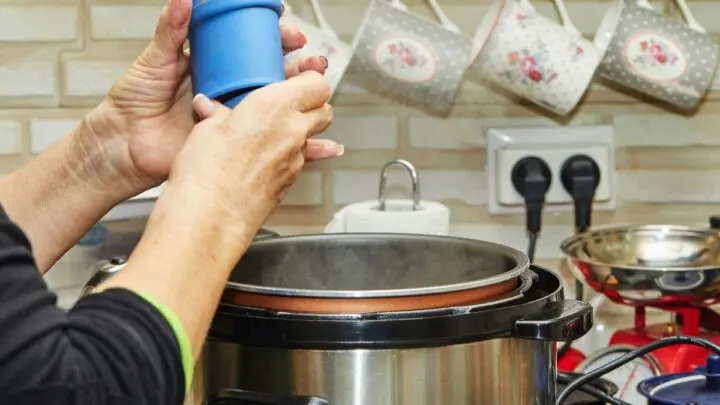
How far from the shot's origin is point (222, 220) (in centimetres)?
61

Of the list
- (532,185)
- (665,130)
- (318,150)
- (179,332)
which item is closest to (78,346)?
(179,332)

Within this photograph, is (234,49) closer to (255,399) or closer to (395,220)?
(255,399)

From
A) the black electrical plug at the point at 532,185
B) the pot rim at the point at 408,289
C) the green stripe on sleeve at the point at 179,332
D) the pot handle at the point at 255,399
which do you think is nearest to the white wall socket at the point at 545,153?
the black electrical plug at the point at 532,185

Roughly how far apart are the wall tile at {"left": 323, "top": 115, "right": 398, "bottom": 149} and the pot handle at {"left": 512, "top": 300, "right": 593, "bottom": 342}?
1.83 ft

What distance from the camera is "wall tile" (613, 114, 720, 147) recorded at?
4.20 ft

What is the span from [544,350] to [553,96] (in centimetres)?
52

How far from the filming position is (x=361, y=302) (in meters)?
0.70

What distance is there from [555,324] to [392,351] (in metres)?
0.12

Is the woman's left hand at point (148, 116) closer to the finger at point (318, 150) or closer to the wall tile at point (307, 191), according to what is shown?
the finger at point (318, 150)

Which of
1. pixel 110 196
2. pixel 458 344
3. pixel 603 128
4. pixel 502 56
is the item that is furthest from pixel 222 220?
pixel 603 128

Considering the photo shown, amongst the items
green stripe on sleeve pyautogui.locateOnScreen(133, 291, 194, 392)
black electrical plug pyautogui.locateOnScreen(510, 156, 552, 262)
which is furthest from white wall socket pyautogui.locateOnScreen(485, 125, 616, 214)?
green stripe on sleeve pyautogui.locateOnScreen(133, 291, 194, 392)

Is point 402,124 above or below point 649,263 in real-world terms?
above

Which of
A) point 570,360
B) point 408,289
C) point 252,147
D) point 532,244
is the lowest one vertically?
point 570,360

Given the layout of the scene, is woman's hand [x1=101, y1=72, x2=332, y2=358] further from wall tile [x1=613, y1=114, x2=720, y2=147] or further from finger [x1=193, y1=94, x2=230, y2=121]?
wall tile [x1=613, y1=114, x2=720, y2=147]
